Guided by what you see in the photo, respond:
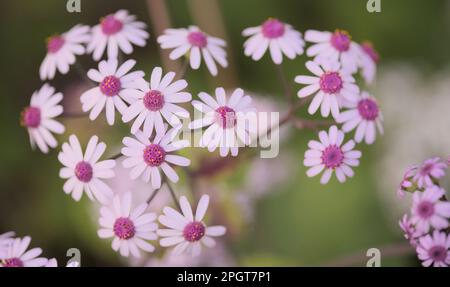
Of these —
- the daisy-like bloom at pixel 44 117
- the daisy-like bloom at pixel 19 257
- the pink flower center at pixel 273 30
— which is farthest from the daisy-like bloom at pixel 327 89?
the daisy-like bloom at pixel 19 257

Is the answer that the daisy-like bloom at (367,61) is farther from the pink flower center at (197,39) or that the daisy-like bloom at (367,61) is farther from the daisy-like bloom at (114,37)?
the daisy-like bloom at (114,37)

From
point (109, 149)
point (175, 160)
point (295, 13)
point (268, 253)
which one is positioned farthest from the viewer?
point (295, 13)

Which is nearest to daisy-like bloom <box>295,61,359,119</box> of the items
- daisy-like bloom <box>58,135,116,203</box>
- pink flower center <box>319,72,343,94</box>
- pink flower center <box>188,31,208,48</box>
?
pink flower center <box>319,72,343,94</box>

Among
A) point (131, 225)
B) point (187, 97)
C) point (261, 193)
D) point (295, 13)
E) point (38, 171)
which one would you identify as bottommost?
point (131, 225)

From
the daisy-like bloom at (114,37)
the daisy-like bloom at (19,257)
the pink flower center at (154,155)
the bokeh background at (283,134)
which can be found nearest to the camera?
the pink flower center at (154,155)

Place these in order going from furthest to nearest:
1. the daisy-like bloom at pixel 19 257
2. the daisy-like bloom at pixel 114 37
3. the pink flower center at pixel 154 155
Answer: the daisy-like bloom at pixel 114 37
the daisy-like bloom at pixel 19 257
the pink flower center at pixel 154 155

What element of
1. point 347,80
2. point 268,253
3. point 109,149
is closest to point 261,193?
point 268,253

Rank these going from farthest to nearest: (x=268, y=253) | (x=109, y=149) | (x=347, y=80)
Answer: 1. (x=268, y=253)
2. (x=109, y=149)
3. (x=347, y=80)

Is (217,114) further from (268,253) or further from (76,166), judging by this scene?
(268,253)
